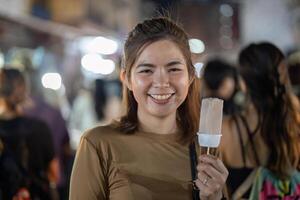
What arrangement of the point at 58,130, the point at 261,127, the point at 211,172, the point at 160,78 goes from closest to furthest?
the point at 211,172 < the point at 160,78 < the point at 261,127 < the point at 58,130

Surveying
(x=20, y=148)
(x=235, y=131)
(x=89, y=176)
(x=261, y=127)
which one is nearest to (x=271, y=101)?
(x=261, y=127)

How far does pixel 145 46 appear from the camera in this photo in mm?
2516

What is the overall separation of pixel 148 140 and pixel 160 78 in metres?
0.29

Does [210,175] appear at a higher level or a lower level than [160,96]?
lower

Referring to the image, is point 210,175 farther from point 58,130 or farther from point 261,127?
point 58,130

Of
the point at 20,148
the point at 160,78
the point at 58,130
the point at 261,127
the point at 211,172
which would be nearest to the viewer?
the point at 211,172

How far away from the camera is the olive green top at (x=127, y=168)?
2.43 m

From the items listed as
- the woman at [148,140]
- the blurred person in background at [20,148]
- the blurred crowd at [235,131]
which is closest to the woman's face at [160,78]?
the woman at [148,140]

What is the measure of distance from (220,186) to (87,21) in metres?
10.7

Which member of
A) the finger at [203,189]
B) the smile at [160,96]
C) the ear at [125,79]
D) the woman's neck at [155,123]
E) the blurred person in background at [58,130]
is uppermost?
the ear at [125,79]

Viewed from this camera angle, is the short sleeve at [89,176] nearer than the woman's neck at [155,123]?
Yes

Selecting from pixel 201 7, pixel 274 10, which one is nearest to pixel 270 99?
pixel 201 7

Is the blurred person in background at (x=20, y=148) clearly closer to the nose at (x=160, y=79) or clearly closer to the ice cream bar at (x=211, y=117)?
the nose at (x=160, y=79)

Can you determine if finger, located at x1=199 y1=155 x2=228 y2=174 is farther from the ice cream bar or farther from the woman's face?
the woman's face
